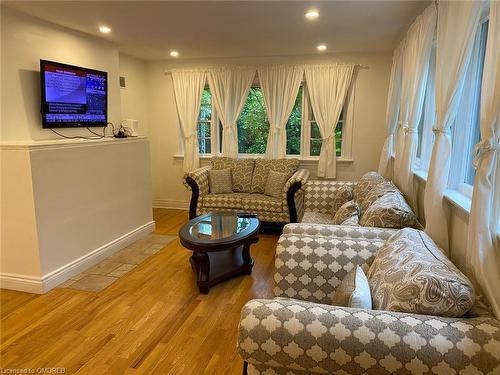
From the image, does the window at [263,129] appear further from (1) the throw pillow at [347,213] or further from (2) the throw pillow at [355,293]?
(2) the throw pillow at [355,293]

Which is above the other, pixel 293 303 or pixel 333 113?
pixel 333 113

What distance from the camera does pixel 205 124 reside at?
557 cm

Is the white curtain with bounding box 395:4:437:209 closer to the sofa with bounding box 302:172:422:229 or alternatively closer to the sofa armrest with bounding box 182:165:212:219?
the sofa with bounding box 302:172:422:229

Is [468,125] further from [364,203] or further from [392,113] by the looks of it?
[392,113]

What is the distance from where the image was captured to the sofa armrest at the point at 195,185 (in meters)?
4.52

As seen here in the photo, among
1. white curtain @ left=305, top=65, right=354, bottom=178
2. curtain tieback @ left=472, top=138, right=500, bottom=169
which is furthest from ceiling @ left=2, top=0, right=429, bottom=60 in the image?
curtain tieback @ left=472, top=138, right=500, bottom=169

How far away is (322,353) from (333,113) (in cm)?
411

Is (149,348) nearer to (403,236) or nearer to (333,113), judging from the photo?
(403,236)

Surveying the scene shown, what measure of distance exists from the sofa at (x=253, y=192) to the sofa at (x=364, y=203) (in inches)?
17.4

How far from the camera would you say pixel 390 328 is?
1.19 meters

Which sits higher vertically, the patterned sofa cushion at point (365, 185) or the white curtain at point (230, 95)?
the white curtain at point (230, 95)

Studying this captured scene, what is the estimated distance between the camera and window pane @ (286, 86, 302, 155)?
5.16m

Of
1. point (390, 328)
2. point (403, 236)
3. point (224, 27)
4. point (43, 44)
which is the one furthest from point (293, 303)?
point (43, 44)

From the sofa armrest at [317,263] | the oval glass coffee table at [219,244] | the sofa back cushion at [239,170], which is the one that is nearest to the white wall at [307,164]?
the sofa back cushion at [239,170]
